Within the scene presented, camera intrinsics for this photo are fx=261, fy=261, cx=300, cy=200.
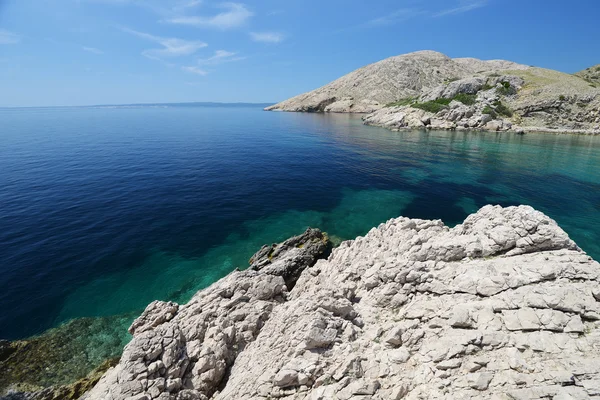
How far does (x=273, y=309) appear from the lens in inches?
664

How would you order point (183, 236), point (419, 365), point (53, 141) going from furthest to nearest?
point (53, 141)
point (183, 236)
point (419, 365)

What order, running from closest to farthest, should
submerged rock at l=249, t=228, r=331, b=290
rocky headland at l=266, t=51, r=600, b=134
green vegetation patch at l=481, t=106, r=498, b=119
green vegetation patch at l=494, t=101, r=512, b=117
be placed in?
1. submerged rock at l=249, t=228, r=331, b=290
2. rocky headland at l=266, t=51, r=600, b=134
3. green vegetation patch at l=481, t=106, r=498, b=119
4. green vegetation patch at l=494, t=101, r=512, b=117

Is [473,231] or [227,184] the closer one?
[473,231]

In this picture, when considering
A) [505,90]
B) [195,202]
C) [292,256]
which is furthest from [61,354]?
[505,90]

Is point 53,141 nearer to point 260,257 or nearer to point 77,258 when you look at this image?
point 77,258

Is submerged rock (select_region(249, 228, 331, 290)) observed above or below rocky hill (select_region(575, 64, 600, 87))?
below

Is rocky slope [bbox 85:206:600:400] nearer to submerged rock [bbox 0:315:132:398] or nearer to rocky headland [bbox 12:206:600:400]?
rocky headland [bbox 12:206:600:400]

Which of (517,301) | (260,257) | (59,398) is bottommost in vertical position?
(59,398)

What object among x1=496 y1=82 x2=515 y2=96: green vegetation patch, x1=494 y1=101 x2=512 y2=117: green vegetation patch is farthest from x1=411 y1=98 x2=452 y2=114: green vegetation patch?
x1=496 y1=82 x2=515 y2=96: green vegetation patch

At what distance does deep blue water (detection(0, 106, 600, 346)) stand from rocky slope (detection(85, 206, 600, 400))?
32.0ft

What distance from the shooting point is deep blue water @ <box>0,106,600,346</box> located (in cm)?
2327

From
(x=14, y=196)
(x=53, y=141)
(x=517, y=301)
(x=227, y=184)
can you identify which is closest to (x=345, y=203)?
(x=227, y=184)

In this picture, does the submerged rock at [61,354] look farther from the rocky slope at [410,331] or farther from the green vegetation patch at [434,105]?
the green vegetation patch at [434,105]

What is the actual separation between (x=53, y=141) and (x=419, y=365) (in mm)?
110515
